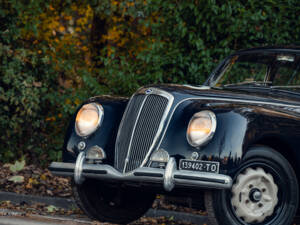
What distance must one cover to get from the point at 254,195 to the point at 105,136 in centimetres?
146

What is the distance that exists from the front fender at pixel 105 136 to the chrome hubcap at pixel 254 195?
3.95 ft

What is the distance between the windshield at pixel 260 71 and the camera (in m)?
6.48

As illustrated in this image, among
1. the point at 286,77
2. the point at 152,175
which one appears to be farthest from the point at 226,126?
the point at 286,77

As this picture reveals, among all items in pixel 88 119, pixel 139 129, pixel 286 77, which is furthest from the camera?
pixel 286 77

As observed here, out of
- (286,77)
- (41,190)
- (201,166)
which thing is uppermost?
(286,77)

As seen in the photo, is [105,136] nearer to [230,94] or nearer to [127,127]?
[127,127]

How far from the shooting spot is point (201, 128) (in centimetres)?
495

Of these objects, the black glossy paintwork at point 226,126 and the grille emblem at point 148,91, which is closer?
the black glossy paintwork at point 226,126

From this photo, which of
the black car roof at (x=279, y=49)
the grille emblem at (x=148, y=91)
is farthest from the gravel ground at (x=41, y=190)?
the black car roof at (x=279, y=49)

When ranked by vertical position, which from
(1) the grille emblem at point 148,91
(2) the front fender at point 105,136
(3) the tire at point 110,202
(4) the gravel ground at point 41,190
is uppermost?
(1) the grille emblem at point 148,91

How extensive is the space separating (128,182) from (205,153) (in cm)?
74

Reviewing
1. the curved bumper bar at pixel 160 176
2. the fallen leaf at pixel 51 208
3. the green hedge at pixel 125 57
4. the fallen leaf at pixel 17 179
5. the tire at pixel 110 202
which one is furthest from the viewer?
the green hedge at pixel 125 57

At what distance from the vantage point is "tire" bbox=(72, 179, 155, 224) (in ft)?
19.1

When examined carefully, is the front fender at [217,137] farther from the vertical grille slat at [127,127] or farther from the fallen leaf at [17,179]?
the fallen leaf at [17,179]
